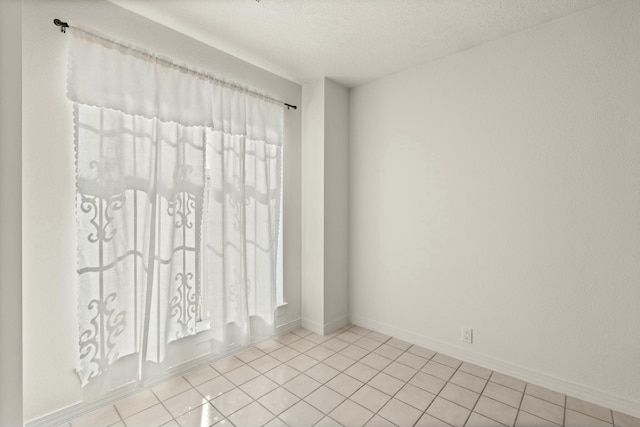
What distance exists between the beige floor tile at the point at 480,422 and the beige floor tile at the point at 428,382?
0.94ft

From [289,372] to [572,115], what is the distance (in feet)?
8.98

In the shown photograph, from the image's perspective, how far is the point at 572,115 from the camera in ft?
6.70

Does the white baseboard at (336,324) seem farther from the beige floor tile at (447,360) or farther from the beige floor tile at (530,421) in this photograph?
the beige floor tile at (530,421)

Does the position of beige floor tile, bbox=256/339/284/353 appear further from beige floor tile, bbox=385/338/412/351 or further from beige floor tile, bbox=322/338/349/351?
beige floor tile, bbox=385/338/412/351

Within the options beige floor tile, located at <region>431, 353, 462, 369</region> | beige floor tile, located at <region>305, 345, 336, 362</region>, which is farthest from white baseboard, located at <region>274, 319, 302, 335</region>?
beige floor tile, located at <region>431, 353, 462, 369</region>

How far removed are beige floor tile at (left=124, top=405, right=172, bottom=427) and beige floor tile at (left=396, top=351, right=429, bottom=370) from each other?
174 centimetres

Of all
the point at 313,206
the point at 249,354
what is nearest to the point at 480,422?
the point at 249,354

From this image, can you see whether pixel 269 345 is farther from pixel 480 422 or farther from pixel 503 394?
pixel 503 394

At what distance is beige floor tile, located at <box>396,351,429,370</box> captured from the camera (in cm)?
244

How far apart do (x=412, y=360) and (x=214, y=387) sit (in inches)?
62.0

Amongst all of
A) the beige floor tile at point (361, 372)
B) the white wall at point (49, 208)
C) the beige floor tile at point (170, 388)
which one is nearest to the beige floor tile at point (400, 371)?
the beige floor tile at point (361, 372)
